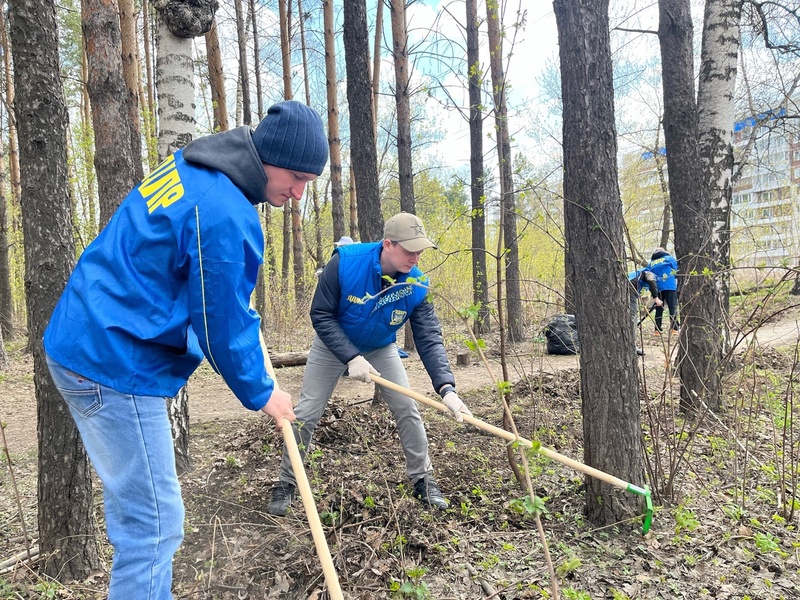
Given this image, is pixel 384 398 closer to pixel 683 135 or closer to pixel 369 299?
pixel 369 299

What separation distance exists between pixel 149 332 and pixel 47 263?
4.09 feet

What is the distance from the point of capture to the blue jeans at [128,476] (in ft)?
5.47

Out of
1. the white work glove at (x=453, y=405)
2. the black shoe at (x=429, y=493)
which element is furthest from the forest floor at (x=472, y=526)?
the white work glove at (x=453, y=405)

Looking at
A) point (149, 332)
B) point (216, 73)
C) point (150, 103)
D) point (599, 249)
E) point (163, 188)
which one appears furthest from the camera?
point (150, 103)

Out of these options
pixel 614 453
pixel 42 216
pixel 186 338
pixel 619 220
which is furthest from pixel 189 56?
pixel 614 453

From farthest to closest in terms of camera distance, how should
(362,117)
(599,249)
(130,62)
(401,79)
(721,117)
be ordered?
(401,79) < (130,62) < (362,117) < (721,117) < (599,249)

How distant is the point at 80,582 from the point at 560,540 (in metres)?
2.44

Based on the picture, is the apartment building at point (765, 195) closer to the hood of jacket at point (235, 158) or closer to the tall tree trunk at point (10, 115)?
the hood of jacket at point (235, 158)

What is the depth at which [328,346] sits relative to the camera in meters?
3.21

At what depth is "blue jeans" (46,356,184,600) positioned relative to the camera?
65.6 inches

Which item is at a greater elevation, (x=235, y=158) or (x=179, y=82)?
(x=179, y=82)

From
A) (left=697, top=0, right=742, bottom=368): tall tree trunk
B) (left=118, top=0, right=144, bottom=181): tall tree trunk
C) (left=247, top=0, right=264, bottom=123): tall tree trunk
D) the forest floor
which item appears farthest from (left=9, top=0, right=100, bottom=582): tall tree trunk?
(left=247, top=0, right=264, bottom=123): tall tree trunk

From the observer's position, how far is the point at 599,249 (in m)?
2.76

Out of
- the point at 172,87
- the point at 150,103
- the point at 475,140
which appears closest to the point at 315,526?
the point at 172,87
